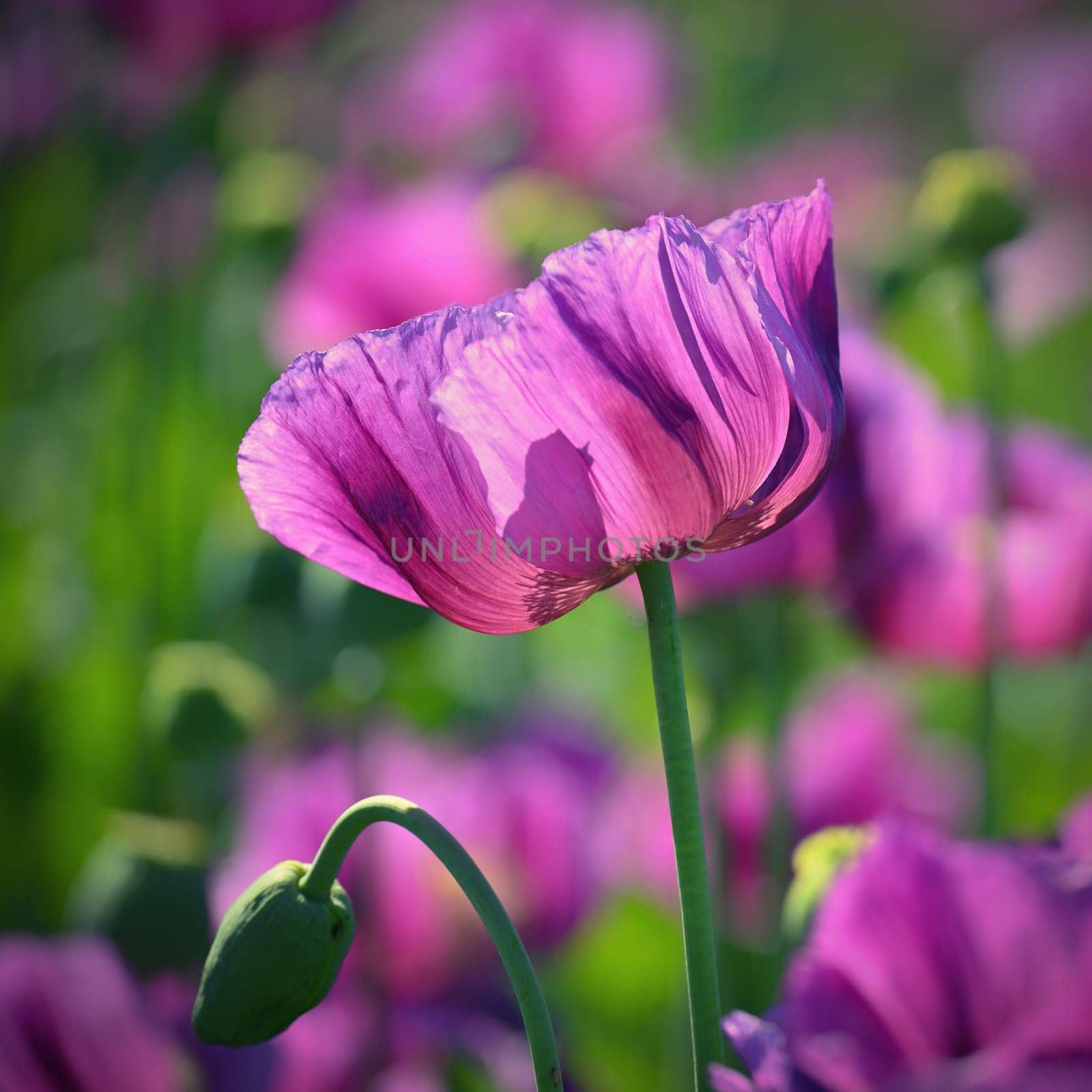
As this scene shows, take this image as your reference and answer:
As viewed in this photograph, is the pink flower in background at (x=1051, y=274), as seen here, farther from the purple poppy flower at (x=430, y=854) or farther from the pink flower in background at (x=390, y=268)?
the purple poppy flower at (x=430, y=854)

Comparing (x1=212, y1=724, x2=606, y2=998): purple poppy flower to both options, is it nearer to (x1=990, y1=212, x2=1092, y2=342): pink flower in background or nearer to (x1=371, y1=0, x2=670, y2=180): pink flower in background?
(x1=990, y1=212, x2=1092, y2=342): pink flower in background

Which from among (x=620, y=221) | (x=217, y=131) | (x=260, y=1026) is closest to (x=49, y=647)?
(x=217, y=131)

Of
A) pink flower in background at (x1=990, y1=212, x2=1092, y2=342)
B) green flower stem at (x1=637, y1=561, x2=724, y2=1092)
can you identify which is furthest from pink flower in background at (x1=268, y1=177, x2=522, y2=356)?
green flower stem at (x1=637, y1=561, x2=724, y2=1092)

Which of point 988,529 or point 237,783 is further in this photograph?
point 237,783

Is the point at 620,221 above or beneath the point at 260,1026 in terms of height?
above

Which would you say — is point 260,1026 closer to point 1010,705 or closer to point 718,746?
point 718,746

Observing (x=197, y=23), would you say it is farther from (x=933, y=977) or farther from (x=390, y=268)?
(x=933, y=977)

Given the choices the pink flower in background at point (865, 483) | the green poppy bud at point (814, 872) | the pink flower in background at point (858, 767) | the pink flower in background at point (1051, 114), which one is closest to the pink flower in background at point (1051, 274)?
the pink flower in background at point (1051, 114)
